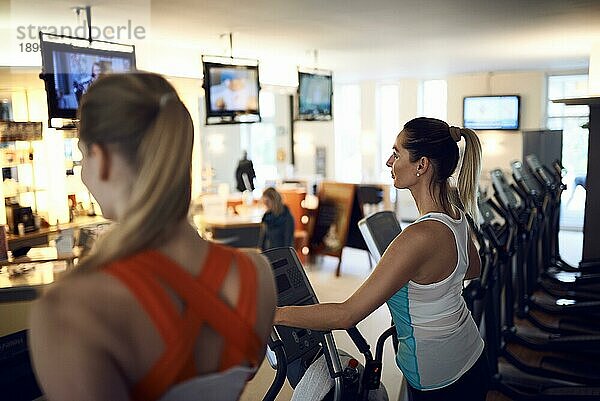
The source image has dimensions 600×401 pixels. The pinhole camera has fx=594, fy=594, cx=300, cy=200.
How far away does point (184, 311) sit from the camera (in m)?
0.90

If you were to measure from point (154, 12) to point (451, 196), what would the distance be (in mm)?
3764

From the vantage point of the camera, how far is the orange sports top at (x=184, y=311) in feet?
2.85

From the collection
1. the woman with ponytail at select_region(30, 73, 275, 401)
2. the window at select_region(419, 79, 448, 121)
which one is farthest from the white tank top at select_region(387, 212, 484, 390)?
the window at select_region(419, 79, 448, 121)

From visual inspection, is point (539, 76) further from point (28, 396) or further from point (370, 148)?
point (28, 396)

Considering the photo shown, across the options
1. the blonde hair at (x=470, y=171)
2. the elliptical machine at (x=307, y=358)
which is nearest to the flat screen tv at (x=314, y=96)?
the blonde hair at (x=470, y=171)

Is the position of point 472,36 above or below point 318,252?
above

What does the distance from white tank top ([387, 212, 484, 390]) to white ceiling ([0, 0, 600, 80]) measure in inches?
125

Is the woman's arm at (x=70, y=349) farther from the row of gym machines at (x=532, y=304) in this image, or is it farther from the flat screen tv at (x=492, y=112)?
the flat screen tv at (x=492, y=112)

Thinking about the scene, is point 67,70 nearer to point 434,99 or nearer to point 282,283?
point 282,283

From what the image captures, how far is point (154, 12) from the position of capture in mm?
5000

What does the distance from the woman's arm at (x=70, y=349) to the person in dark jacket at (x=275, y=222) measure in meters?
6.16

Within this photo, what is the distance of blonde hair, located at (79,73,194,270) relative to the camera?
0.90m

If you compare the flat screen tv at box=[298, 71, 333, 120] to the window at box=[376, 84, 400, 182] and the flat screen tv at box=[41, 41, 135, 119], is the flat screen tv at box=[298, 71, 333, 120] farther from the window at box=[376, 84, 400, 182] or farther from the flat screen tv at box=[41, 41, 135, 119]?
the window at box=[376, 84, 400, 182]

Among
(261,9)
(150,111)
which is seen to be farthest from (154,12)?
(150,111)
